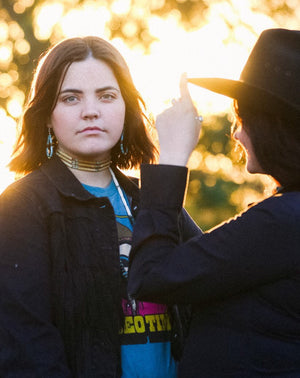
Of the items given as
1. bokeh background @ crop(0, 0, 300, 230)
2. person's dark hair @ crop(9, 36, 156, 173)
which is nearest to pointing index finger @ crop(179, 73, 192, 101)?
person's dark hair @ crop(9, 36, 156, 173)

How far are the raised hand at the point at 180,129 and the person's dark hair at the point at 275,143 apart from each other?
0.18 metres

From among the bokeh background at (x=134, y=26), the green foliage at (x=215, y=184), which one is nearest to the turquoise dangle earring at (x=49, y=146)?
the bokeh background at (x=134, y=26)

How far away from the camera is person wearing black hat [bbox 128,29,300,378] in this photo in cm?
208

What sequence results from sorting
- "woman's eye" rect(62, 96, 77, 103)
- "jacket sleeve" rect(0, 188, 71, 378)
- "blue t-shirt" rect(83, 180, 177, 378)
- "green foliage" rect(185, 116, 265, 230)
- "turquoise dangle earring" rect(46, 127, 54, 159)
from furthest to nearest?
"green foliage" rect(185, 116, 265, 230) → "turquoise dangle earring" rect(46, 127, 54, 159) → "woman's eye" rect(62, 96, 77, 103) → "blue t-shirt" rect(83, 180, 177, 378) → "jacket sleeve" rect(0, 188, 71, 378)

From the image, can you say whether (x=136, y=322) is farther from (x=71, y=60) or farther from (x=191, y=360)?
(x=71, y=60)

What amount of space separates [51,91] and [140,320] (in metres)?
1.06

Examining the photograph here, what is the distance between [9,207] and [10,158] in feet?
1.53

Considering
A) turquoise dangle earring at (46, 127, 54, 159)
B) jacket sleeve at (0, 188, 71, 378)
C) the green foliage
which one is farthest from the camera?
the green foliage

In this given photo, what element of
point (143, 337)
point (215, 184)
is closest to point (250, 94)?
point (143, 337)

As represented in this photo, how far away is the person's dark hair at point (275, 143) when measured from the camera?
7.06ft

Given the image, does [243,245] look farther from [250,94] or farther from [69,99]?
Result: [69,99]

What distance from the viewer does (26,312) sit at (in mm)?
2400

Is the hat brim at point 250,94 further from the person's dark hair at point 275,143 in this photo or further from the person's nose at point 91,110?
the person's nose at point 91,110

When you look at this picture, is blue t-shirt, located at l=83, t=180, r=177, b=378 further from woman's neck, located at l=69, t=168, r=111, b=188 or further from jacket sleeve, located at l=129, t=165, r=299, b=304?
jacket sleeve, located at l=129, t=165, r=299, b=304
